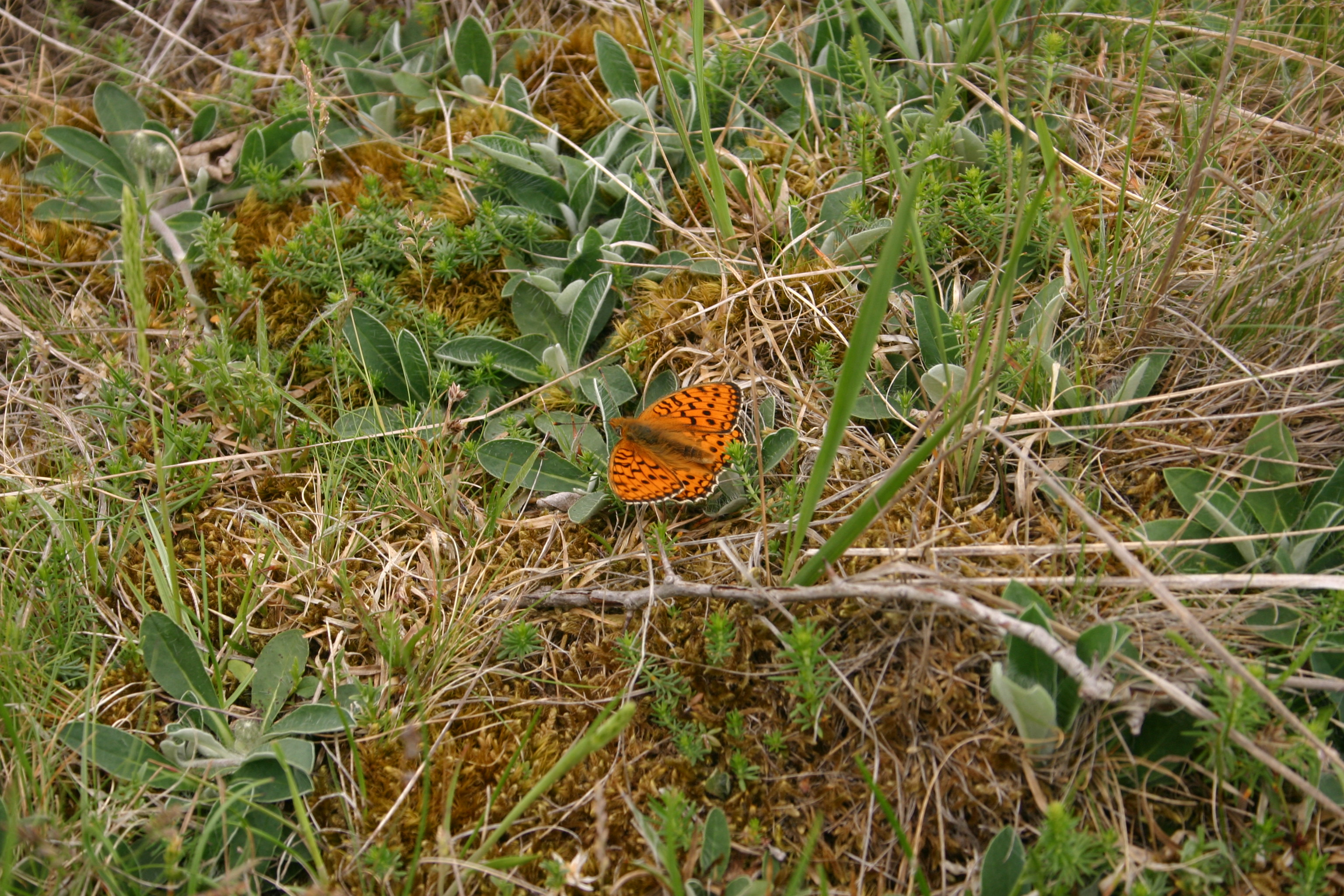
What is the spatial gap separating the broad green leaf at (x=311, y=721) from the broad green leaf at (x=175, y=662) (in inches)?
7.7

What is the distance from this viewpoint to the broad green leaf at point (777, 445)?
8.04 ft

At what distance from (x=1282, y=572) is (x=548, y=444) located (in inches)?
77.4

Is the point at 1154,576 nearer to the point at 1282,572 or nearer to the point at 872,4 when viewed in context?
the point at 1282,572

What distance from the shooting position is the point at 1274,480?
212 cm

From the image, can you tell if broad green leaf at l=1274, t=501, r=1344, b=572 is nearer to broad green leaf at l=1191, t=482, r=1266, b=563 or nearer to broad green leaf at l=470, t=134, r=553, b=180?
broad green leaf at l=1191, t=482, r=1266, b=563

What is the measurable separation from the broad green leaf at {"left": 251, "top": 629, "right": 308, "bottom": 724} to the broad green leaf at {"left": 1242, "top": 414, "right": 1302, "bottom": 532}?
2.37 metres

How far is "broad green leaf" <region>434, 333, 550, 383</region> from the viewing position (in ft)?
9.33

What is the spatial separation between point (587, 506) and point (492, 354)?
66 centimetres

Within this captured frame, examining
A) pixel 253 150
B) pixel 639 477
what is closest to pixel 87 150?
pixel 253 150

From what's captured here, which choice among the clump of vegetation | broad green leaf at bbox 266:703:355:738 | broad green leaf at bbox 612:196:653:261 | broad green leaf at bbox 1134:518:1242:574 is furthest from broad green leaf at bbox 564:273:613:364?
broad green leaf at bbox 1134:518:1242:574

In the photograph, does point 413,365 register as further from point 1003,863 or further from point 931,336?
point 1003,863

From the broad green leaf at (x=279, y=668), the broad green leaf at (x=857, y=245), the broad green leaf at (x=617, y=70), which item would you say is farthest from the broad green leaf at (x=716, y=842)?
the broad green leaf at (x=617, y=70)

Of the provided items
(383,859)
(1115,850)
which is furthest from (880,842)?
(383,859)

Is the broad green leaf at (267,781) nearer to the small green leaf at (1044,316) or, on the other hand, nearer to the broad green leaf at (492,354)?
the broad green leaf at (492,354)
